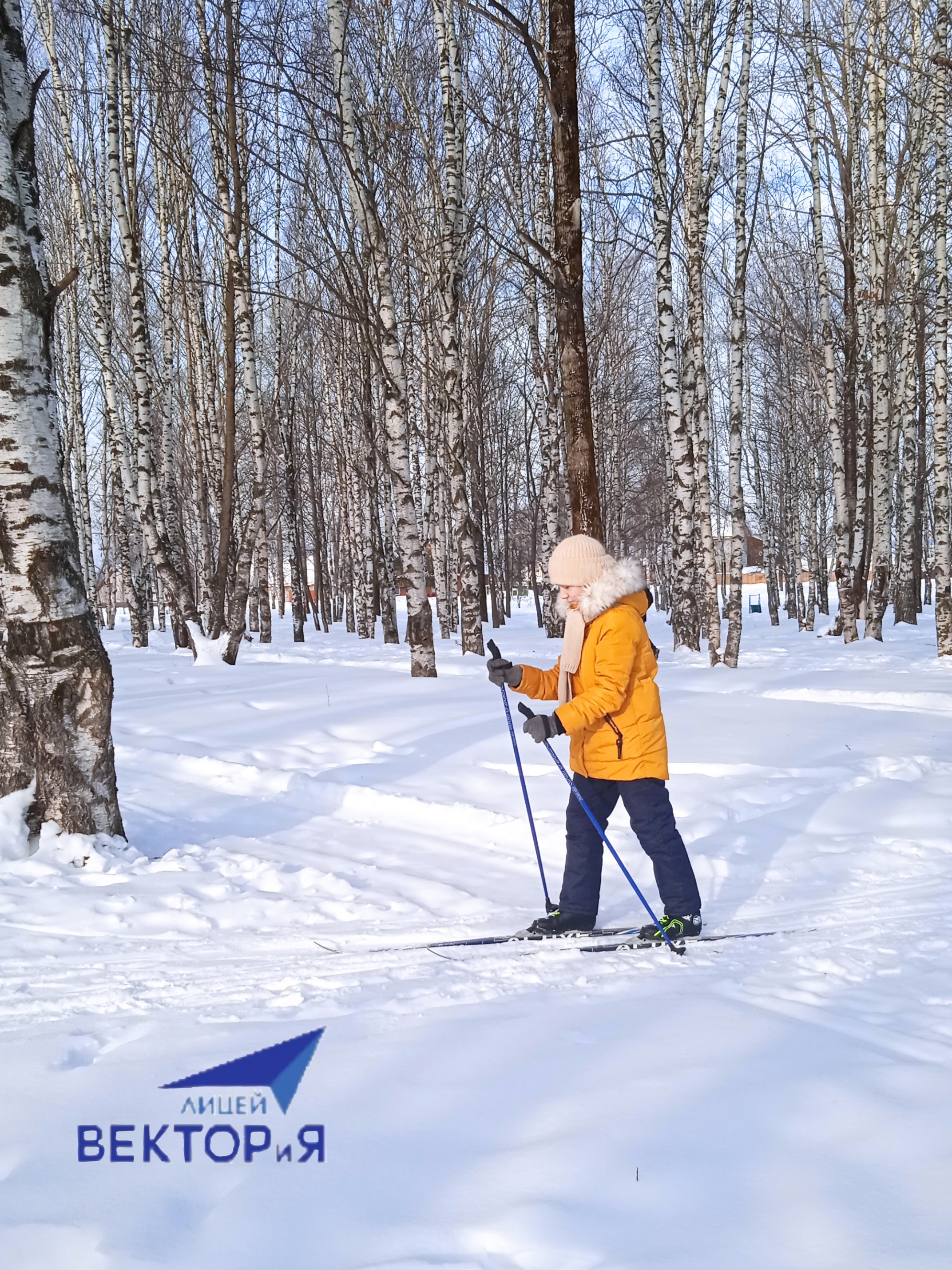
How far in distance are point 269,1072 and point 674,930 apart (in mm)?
1938

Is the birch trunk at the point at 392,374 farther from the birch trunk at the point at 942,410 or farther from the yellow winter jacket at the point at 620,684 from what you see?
the birch trunk at the point at 942,410

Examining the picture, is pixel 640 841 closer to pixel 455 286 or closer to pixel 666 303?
pixel 455 286

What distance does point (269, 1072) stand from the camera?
8.79ft

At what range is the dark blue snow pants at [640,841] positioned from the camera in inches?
160

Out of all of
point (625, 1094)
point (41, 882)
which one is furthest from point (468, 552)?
point (625, 1094)

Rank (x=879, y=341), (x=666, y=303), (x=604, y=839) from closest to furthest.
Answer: (x=604, y=839) < (x=666, y=303) < (x=879, y=341)

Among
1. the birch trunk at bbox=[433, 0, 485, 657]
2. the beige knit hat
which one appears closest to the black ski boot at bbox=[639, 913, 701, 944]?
the beige knit hat

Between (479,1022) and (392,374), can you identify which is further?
(392,374)

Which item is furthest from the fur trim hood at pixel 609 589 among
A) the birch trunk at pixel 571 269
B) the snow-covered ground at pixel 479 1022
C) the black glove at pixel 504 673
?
the birch trunk at pixel 571 269

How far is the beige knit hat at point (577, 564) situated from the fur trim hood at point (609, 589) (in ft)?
0.11

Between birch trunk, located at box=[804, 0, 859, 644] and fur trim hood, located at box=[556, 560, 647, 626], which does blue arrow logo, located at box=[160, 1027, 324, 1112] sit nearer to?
fur trim hood, located at box=[556, 560, 647, 626]

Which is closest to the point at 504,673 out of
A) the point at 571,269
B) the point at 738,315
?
the point at 571,269

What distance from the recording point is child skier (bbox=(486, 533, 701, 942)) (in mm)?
4012

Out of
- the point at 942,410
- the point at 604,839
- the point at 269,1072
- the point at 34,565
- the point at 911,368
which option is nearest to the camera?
the point at 269,1072
